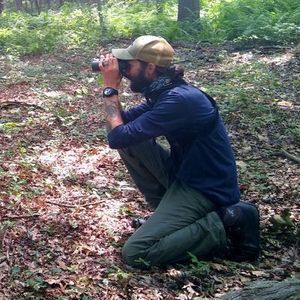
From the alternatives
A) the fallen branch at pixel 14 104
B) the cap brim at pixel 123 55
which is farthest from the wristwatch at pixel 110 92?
the fallen branch at pixel 14 104

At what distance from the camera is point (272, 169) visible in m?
5.48

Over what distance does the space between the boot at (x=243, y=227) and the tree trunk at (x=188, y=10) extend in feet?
34.1

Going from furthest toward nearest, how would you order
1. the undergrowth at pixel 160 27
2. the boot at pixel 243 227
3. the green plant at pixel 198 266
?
the undergrowth at pixel 160 27 → the boot at pixel 243 227 → the green plant at pixel 198 266

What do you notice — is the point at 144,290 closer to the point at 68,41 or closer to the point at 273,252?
the point at 273,252

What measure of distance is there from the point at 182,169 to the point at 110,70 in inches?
37.7

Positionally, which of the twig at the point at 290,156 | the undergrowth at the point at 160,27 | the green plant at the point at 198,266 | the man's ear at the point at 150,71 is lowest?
the undergrowth at the point at 160,27

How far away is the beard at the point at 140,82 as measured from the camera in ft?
13.1

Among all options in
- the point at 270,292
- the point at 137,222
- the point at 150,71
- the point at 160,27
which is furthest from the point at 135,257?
the point at 160,27

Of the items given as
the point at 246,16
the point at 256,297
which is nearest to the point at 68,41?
the point at 246,16

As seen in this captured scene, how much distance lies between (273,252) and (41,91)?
5.17 m

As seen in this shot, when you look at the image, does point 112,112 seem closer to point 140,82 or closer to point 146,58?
point 140,82

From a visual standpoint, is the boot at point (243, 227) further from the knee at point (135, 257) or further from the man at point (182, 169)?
the knee at point (135, 257)

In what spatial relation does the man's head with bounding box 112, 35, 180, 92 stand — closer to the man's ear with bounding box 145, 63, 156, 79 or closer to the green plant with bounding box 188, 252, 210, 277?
the man's ear with bounding box 145, 63, 156, 79

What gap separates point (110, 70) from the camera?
407 cm
